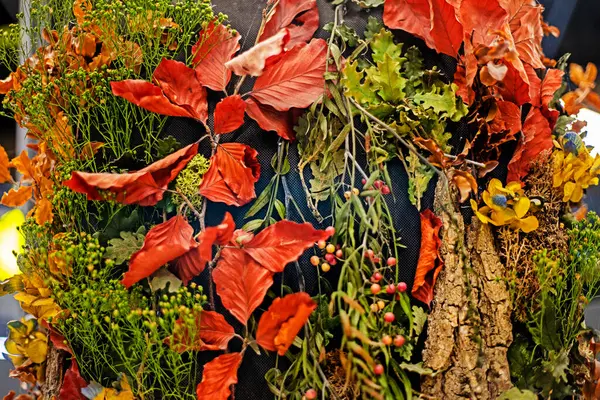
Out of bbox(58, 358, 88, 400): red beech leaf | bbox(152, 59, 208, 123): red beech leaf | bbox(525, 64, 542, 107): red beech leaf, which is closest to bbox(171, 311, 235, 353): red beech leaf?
bbox(58, 358, 88, 400): red beech leaf

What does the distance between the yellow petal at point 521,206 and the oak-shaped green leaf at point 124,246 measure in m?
0.41

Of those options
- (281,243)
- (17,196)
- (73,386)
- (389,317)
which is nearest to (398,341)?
(389,317)

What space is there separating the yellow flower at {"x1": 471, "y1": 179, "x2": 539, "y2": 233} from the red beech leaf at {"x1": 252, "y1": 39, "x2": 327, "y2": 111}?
0.22 metres

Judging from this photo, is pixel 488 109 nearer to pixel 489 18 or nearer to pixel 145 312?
pixel 489 18

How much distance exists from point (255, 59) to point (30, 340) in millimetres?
436

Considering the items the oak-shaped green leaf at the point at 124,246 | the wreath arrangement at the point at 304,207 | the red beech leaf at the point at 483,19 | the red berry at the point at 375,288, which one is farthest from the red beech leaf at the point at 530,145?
the oak-shaped green leaf at the point at 124,246

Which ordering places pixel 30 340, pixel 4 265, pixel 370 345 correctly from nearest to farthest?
1. pixel 370 345
2. pixel 30 340
3. pixel 4 265

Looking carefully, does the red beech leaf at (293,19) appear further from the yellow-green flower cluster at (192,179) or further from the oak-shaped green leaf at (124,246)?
the oak-shaped green leaf at (124,246)

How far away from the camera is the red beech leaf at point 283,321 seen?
58cm

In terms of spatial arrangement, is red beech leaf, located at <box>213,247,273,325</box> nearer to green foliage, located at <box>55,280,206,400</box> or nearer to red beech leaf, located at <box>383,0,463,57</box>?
green foliage, located at <box>55,280,206,400</box>

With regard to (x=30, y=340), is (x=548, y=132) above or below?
above

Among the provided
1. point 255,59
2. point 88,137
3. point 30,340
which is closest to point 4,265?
point 30,340

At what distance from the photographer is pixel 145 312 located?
1.90 ft

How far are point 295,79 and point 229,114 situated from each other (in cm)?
9
